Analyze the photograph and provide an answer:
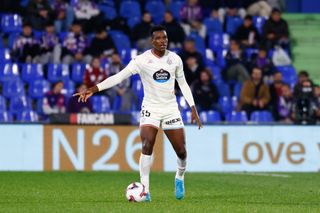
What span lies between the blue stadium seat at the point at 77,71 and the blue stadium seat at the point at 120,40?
1.46m

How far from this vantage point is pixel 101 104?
2325 cm

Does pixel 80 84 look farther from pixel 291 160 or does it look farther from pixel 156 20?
pixel 291 160

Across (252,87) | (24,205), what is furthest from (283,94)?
(24,205)

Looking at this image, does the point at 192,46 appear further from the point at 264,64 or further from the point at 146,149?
the point at 146,149

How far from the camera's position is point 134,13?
2667cm

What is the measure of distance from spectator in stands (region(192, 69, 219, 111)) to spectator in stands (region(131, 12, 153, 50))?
2451 mm

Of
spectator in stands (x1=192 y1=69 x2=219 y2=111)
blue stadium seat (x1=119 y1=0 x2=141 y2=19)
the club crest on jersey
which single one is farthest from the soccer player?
blue stadium seat (x1=119 y1=0 x2=141 y2=19)

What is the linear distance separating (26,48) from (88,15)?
2.26 metres

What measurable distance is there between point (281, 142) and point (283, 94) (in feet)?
7.90

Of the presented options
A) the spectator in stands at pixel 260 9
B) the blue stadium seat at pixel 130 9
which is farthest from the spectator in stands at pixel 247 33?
the blue stadium seat at pixel 130 9

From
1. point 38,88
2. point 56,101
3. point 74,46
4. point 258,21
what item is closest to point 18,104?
point 38,88

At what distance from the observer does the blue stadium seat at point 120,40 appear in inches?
1000

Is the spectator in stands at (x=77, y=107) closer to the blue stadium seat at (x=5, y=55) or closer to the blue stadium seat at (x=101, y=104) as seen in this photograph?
the blue stadium seat at (x=101, y=104)

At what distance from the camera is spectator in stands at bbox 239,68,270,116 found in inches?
907
